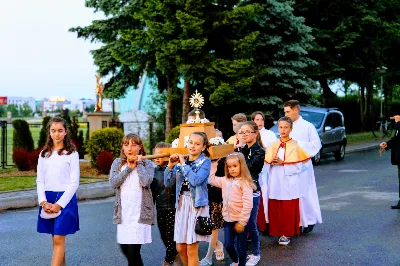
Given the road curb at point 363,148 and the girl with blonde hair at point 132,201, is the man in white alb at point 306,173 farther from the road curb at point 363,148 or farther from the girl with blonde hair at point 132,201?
the road curb at point 363,148

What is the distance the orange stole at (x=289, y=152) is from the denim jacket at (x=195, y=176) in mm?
2047

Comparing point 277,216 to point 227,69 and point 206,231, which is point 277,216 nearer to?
point 206,231

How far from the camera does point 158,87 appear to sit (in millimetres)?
26672

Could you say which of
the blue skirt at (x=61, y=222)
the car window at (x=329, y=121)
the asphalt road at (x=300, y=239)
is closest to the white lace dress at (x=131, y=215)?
the blue skirt at (x=61, y=222)

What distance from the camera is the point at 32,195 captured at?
1123cm

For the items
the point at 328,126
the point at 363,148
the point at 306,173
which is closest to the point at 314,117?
the point at 328,126

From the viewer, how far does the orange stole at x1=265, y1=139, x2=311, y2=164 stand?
7.55 meters

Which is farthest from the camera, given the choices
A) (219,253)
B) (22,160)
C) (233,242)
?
(22,160)

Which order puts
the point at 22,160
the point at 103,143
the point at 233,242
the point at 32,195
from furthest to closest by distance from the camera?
the point at 22,160
the point at 103,143
the point at 32,195
the point at 233,242

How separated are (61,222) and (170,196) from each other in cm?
118

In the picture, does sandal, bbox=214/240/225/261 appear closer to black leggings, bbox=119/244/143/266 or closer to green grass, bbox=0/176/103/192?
black leggings, bbox=119/244/143/266

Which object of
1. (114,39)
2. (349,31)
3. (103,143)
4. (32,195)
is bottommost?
(32,195)

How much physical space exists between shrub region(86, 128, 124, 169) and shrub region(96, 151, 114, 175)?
20.7 inches

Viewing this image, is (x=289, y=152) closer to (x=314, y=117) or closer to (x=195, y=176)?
(x=195, y=176)
